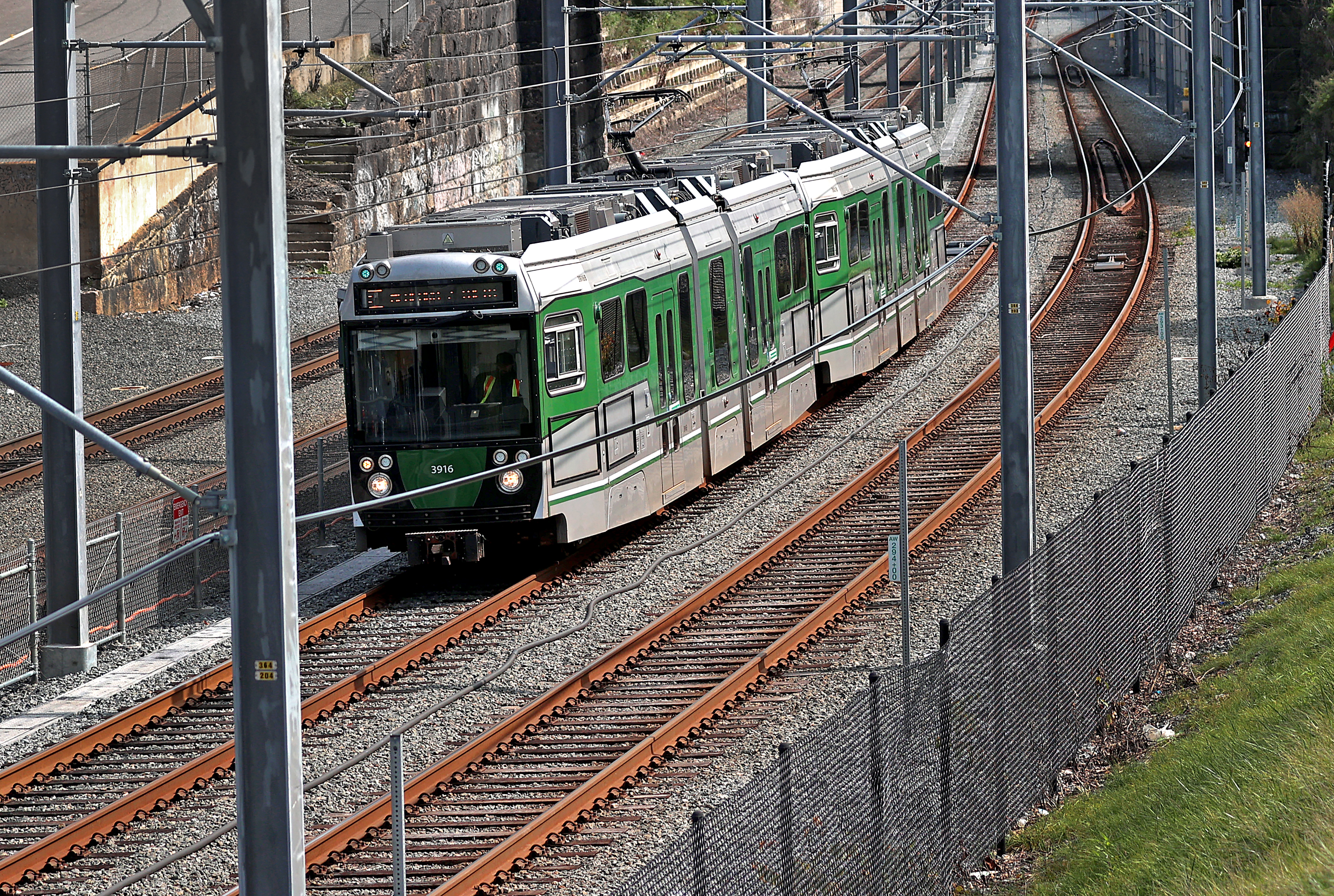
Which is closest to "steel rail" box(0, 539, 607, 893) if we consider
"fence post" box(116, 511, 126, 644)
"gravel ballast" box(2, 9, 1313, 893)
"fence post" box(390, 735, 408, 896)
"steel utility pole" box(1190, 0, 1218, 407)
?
"gravel ballast" box(2, 9, 1313, 893)

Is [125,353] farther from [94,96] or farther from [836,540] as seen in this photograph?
[836,540]

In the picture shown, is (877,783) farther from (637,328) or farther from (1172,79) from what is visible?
(1172,79)

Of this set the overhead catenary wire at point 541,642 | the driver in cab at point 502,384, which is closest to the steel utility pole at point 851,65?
the overhead catenary wire at point 541,642

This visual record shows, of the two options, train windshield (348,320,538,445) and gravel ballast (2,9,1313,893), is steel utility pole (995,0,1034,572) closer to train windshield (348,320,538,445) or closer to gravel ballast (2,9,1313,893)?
gravel ballast (2,9,1313,893)

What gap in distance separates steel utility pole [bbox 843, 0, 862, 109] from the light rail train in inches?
511

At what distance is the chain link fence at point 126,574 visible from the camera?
15.5 m

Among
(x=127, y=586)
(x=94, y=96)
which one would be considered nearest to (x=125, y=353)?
(x=94, y=96)

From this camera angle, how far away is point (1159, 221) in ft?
143

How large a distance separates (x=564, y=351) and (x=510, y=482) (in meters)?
1.33

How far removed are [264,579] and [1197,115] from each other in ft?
58.7

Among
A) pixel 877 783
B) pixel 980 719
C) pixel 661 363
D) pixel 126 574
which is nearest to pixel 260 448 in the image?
pixel 877 783

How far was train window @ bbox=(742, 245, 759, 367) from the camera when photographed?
21.5 metres

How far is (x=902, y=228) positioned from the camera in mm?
28844

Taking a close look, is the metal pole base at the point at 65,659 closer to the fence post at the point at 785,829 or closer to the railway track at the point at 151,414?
the railway track at the point at 151,414
